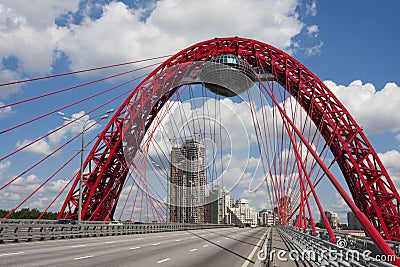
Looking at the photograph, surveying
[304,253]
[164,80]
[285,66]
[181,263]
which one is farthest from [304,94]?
[181,263]

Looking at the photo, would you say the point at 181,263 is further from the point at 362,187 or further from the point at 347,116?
the point at 347,116

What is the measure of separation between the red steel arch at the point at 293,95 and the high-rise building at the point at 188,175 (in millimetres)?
10866

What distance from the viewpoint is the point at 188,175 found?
6300 centimetres

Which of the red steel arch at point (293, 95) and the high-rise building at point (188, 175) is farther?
the high-rise building at point (188, 175)

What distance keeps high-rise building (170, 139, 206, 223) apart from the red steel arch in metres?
10.9

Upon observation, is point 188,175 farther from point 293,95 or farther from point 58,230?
point 58,230

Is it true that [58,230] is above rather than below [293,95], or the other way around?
below

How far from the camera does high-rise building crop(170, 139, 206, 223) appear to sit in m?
57.8

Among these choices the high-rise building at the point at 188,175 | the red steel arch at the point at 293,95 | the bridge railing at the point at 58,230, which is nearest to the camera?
the bridge railing at the point at 58,230

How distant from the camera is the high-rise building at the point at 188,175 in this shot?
189 ft

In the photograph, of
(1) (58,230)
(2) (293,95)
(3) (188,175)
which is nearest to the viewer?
(1) (58,230)

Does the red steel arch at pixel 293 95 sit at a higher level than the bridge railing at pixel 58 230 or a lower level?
higher

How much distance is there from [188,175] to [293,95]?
900 inches

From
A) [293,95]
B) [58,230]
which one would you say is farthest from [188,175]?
[58,230]
